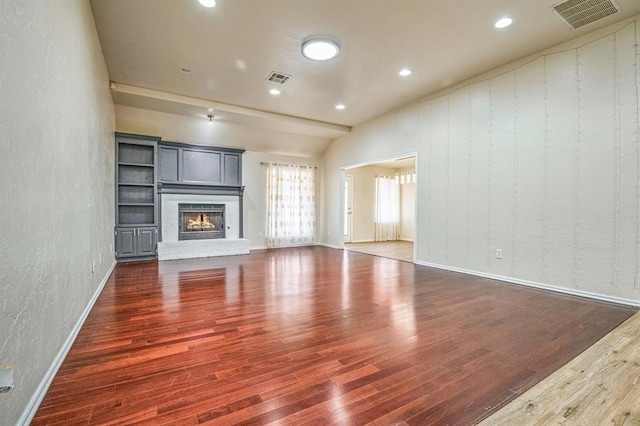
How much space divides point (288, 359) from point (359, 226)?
7.65 metres

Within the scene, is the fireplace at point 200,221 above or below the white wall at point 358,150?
below

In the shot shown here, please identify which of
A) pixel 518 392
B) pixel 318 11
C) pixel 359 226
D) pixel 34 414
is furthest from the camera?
pixel 359 226

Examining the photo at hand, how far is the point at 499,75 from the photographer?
439 centimetres

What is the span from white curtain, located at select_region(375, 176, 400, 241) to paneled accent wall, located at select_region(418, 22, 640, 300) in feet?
14.7

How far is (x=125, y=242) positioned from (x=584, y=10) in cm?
755

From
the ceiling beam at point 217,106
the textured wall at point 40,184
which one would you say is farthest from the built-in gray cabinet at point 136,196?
the textured wall at point 40,184

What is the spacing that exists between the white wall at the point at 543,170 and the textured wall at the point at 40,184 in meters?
5.05

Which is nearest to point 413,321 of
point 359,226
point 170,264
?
point 170,264

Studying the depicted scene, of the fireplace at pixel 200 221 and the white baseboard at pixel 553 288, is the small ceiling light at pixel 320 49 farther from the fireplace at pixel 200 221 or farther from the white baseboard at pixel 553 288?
the fireplace at pixel 200 221

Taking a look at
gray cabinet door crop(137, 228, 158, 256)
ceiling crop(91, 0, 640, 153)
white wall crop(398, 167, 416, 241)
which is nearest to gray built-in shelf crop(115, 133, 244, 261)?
gray cabinet door crop(137, 228, 158, 256)

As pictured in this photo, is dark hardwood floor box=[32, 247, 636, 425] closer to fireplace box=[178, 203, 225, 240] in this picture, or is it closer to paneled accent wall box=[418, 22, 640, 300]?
paneled accent wall box=[418, 22, 640, 300]

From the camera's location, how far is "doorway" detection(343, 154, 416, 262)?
368 inches

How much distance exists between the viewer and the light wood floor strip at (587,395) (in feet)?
4.84

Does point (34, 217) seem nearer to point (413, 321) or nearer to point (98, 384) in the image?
point (98, 384)
